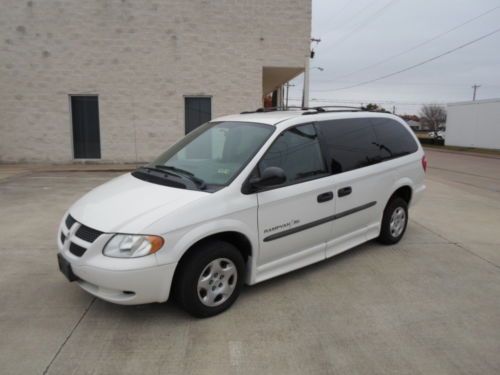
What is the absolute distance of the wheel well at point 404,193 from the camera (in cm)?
554

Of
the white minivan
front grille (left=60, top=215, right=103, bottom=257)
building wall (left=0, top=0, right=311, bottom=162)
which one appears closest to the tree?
building wall (left=0, top=0, right=311, bottom=162)

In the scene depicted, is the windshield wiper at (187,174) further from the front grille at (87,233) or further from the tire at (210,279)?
the front grille at (87,233)

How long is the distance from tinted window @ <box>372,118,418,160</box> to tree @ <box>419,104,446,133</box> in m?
90.8

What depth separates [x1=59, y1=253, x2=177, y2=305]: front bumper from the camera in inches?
124

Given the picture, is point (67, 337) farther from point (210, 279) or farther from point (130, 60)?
point (130, 60)

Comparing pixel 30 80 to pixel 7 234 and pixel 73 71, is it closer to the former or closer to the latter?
pixel 73 71

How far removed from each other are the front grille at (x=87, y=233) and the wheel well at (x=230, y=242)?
2.34 ft

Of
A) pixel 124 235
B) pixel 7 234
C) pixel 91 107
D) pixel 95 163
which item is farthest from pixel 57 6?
pixel 124 235

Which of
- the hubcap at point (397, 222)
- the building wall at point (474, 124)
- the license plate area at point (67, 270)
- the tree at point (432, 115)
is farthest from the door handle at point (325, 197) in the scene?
the tree at point (432, 115)

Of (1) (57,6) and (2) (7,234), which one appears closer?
(2) (7,234)

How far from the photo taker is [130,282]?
124 inches

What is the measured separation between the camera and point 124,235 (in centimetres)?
321

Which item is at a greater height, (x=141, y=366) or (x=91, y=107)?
(x=91, y=107)

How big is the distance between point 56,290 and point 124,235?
4.96 ft
